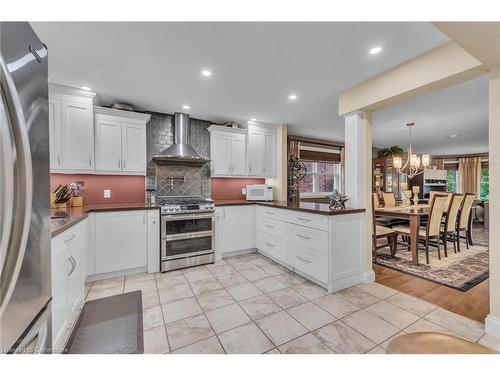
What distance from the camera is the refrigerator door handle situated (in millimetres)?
623

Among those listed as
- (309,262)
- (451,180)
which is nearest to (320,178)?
(309,262)

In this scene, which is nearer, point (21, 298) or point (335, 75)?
point (21, 298)

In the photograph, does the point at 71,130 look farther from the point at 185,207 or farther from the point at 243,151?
the point at 243,151

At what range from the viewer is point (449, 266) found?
9.93ft

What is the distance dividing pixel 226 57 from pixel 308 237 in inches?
84.0

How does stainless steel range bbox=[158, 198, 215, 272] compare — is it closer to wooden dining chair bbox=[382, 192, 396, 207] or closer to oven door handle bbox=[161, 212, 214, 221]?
oven door handle bbox=[161, 212, 214, 221]

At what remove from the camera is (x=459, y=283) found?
8.27 feet

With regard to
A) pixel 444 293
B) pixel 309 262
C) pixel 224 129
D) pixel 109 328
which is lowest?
pixel 444 293

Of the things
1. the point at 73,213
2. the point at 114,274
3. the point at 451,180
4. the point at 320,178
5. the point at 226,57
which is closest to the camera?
the point at 226,57

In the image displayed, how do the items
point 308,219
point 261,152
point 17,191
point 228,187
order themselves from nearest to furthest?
point 17,191, point 308,219, point 261,152, point 228,187

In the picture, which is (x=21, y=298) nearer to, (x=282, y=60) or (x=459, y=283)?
(x=282, y=60)

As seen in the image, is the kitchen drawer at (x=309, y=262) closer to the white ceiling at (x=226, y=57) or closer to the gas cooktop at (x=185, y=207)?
the gas cooktop at (x=185, y=207)
